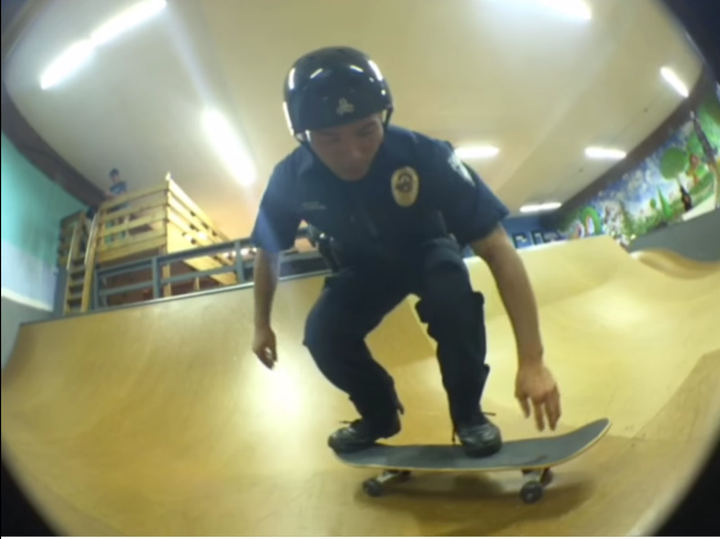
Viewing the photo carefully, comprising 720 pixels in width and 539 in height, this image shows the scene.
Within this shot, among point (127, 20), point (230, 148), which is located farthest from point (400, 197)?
point (127, 20)

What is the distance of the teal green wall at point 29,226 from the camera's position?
0.42 meters

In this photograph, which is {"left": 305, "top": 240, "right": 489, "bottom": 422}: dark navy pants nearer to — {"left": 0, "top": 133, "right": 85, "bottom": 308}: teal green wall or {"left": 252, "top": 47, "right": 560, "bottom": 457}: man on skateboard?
{"left": 252, "top": 47, "right": 560, "bottom": 457}: man on skateboard

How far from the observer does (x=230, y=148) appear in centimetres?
40

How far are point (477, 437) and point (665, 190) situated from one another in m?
0.23

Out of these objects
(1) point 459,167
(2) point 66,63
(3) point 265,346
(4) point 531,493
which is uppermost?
(2) point 66,63

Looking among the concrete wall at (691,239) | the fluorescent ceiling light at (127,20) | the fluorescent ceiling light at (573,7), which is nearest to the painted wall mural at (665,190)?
the concrete wall at (691,239)

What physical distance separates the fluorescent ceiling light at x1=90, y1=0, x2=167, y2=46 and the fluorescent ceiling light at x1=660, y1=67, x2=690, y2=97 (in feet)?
1.22

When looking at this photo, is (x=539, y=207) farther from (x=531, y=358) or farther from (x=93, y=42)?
(x=93, y=42)

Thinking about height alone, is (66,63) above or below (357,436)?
above

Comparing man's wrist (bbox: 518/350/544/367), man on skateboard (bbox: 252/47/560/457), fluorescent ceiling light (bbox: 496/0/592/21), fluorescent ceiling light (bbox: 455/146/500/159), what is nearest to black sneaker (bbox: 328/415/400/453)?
man on skateboard (bbox: 252/47/560/457)

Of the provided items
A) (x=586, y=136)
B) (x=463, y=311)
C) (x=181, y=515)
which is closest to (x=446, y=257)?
(x=463, y=311)

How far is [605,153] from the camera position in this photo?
1.35 feet

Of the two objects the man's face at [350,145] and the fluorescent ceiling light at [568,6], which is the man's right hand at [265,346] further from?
the fluorescent ceiling light at [568,6]

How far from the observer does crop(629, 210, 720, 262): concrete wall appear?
0.40 meters
